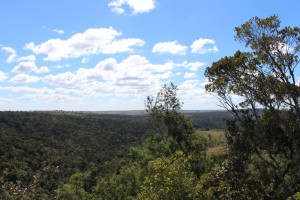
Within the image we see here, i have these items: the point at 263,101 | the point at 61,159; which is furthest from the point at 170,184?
the point at 61,159

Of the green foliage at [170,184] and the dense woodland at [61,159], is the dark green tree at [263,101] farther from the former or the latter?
the dense woodland at [61,159]

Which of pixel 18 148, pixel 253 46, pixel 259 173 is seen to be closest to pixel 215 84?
pixel 253 46

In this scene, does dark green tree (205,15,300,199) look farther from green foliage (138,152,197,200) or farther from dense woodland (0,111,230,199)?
dense woodland (0,111,230,199)

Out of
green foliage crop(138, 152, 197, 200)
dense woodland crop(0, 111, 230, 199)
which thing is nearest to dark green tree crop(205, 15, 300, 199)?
green foliage crop(138, 152, 197, 200)

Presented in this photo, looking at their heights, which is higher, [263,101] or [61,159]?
[263,101]

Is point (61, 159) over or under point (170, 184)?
under

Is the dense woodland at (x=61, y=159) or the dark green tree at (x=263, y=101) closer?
the dark green tree at (x=263, y=101)

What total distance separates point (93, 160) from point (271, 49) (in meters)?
125

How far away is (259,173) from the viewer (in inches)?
1148

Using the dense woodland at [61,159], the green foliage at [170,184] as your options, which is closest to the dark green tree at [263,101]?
the green foliage at [170,184]

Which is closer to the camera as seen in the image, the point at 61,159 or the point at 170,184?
the point at 170,184

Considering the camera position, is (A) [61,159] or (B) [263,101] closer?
(B) [263,101]

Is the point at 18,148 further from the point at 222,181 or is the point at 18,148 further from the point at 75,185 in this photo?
the point at 222,181

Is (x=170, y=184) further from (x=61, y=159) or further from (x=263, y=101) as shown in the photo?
(x=61, y=159)
